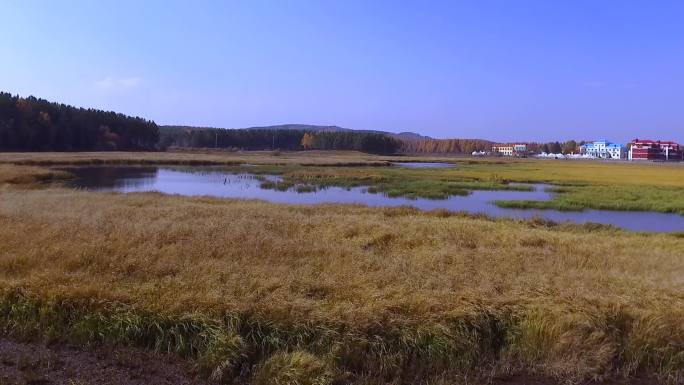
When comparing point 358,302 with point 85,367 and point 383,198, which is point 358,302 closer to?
point 85,367

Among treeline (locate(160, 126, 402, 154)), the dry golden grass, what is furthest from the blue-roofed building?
the dry golden grass

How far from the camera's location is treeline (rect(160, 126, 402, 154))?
140 m

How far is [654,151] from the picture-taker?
147500 millimetres

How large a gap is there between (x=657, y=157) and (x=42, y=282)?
165 m

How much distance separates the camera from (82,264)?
784 centimetres

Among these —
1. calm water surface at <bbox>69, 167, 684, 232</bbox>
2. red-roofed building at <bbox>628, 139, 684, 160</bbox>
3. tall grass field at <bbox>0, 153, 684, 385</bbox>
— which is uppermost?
red-roofed building at <bbox>628, 139, 684, 160</bbox>

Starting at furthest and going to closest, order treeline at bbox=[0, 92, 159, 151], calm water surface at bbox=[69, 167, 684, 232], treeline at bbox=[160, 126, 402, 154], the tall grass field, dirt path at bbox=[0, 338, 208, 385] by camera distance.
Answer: treeline at bbox=[160, 126, 402, 154] → treeline at bbox=[0, 92, 159, 151] → calm water surface at bbox=[69, 167, 684, 232] → the tall grass field → dirt path at bbox=[0, 338, 208, 385]

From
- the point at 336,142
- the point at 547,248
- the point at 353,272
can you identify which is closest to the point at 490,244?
the point at 547,248

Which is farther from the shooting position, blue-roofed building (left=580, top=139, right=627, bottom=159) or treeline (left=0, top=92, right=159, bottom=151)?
blue-roofed building (left=580, top=139, right=627, bottom=159)

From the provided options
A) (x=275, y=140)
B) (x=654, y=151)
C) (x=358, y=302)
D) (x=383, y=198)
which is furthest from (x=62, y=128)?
(x=654, y=151)

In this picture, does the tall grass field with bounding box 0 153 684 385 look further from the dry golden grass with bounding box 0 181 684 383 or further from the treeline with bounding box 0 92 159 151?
the treeline with bounding box 0 92 159 151

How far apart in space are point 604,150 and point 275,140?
4235 inches

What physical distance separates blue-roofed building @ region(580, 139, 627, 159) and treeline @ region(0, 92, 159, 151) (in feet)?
448

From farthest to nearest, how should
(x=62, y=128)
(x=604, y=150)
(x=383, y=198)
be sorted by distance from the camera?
(x=604, y=150)
(x=62, y=128)
(x=383, y=198)
